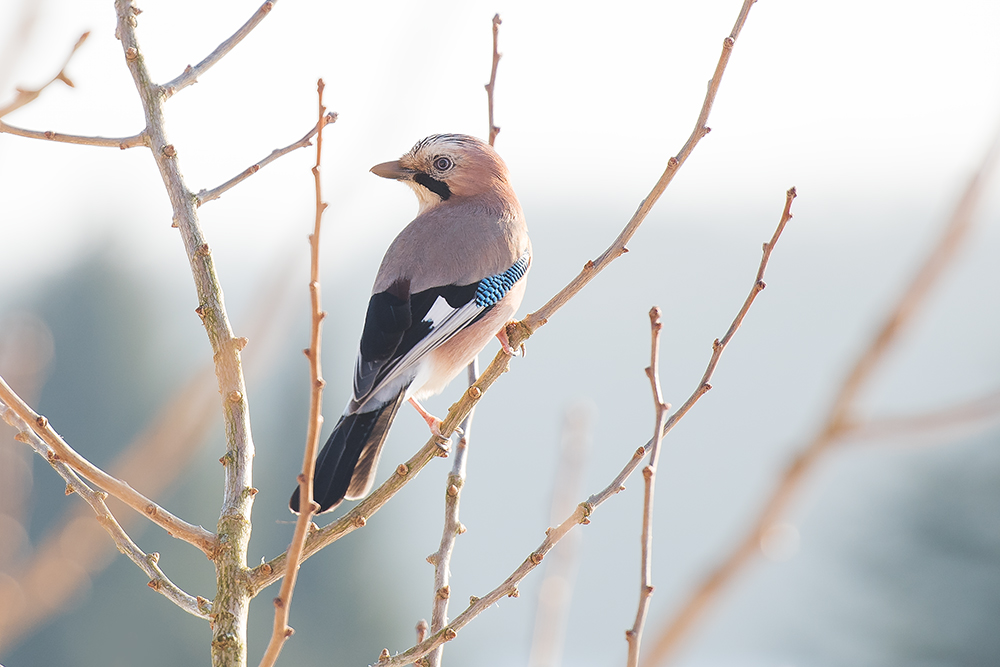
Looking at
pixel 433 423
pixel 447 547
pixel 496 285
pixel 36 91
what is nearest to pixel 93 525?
pixel 36 91

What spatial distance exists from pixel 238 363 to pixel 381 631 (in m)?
15.3

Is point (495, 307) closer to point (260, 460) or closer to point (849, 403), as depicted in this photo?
point (849, 403)

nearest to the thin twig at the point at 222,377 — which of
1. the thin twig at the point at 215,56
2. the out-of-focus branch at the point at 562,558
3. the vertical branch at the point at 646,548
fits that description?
the thin twig at the point at 215,56

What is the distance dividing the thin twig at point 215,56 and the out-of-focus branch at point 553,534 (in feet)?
3.53

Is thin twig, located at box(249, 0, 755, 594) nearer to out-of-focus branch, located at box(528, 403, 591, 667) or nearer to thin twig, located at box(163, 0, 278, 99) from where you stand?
out-of-focus branch, located at box(528, 403, 591, 667)

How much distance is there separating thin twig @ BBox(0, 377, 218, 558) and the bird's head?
1.90 metres

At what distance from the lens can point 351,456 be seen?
2445 mm

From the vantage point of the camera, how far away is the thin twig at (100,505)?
169 cm

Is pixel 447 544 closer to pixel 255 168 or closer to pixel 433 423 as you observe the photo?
pixel 433 423

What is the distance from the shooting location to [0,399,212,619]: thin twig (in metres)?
1.69

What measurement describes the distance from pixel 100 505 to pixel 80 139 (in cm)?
72

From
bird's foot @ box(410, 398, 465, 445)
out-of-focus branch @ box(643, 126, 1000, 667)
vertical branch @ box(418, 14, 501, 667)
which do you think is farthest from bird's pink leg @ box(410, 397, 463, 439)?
out-of-focus branch @ box(643, 126, 1000, 667)

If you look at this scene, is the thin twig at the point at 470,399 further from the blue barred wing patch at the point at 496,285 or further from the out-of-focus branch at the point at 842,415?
the out-of-focus branch at the point at 842,415

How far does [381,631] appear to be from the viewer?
1631 cm
